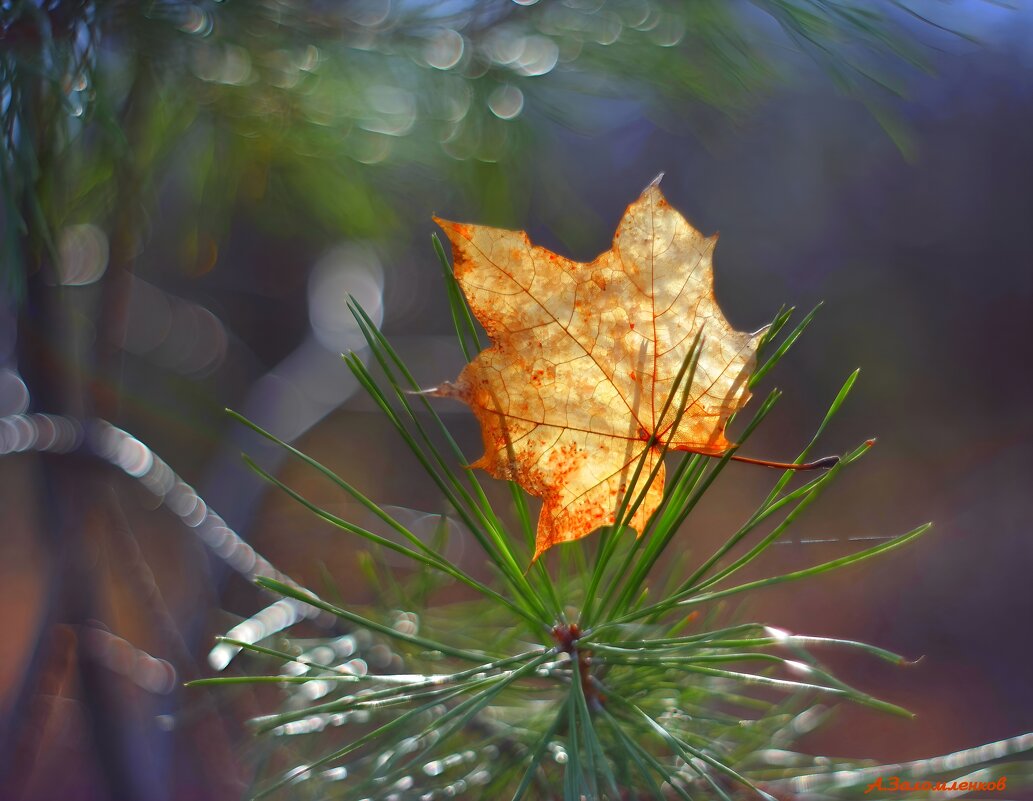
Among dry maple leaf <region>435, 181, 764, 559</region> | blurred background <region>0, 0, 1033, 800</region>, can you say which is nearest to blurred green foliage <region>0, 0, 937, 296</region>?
blurred background <region>0, 0, 1033, 800</region>

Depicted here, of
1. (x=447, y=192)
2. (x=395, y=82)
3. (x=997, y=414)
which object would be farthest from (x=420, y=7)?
(x=997, y=414)

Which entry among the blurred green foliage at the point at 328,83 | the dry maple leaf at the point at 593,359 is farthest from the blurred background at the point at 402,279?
the dry maple leaf at the point at 593,359

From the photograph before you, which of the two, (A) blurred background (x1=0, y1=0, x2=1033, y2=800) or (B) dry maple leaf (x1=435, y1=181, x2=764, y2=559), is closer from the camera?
(B) dry maple leaf (x1=435, y1=181, x2=764, y2=559)

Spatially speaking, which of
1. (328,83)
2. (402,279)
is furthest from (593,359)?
(402,279)

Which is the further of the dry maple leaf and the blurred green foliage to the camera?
the blurred green foliage

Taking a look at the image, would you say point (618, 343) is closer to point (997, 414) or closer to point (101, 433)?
point (101, 433)

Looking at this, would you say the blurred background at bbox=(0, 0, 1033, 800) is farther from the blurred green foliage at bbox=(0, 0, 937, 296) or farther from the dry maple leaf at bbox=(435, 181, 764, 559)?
the dry maple leaf at bbox=(435, 181, 764, 559)

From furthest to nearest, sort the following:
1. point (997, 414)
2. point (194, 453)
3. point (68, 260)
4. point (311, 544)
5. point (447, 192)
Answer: point (997, 414), point (194, 453), point (311, 544), point (447, 192), point (68, 260)
